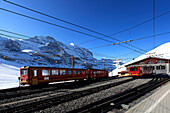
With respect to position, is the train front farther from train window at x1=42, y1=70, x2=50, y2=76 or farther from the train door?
train window at x1=42, y1=70, x2=50, y2=76

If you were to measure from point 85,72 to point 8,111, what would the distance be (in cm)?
1529

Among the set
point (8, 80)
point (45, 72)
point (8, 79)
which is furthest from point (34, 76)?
point (8, 79)

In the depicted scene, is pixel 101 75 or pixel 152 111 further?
pixel 101 75

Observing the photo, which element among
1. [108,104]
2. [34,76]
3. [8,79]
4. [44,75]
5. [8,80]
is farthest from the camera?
[8,79]

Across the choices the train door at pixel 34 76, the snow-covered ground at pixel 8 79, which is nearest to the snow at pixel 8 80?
the snow-covered ground at pixel 8 79

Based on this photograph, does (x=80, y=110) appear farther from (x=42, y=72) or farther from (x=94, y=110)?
(x=42, y=72)

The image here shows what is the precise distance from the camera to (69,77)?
16.4 meters

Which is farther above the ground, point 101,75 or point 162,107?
point 162,107

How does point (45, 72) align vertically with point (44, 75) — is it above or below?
above

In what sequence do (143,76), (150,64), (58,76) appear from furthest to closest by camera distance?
(150,64) < (143,76) < (58,76)

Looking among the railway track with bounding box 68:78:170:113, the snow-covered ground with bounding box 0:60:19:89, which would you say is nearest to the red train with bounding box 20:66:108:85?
the snow-covered ground with bounding box 0:60:19:89

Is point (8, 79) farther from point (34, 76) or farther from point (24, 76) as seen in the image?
point (34, 76)

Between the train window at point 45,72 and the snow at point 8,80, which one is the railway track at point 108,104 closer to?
the train window at point 45,72

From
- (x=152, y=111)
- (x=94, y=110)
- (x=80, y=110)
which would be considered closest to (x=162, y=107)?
(x=152, y=111)
